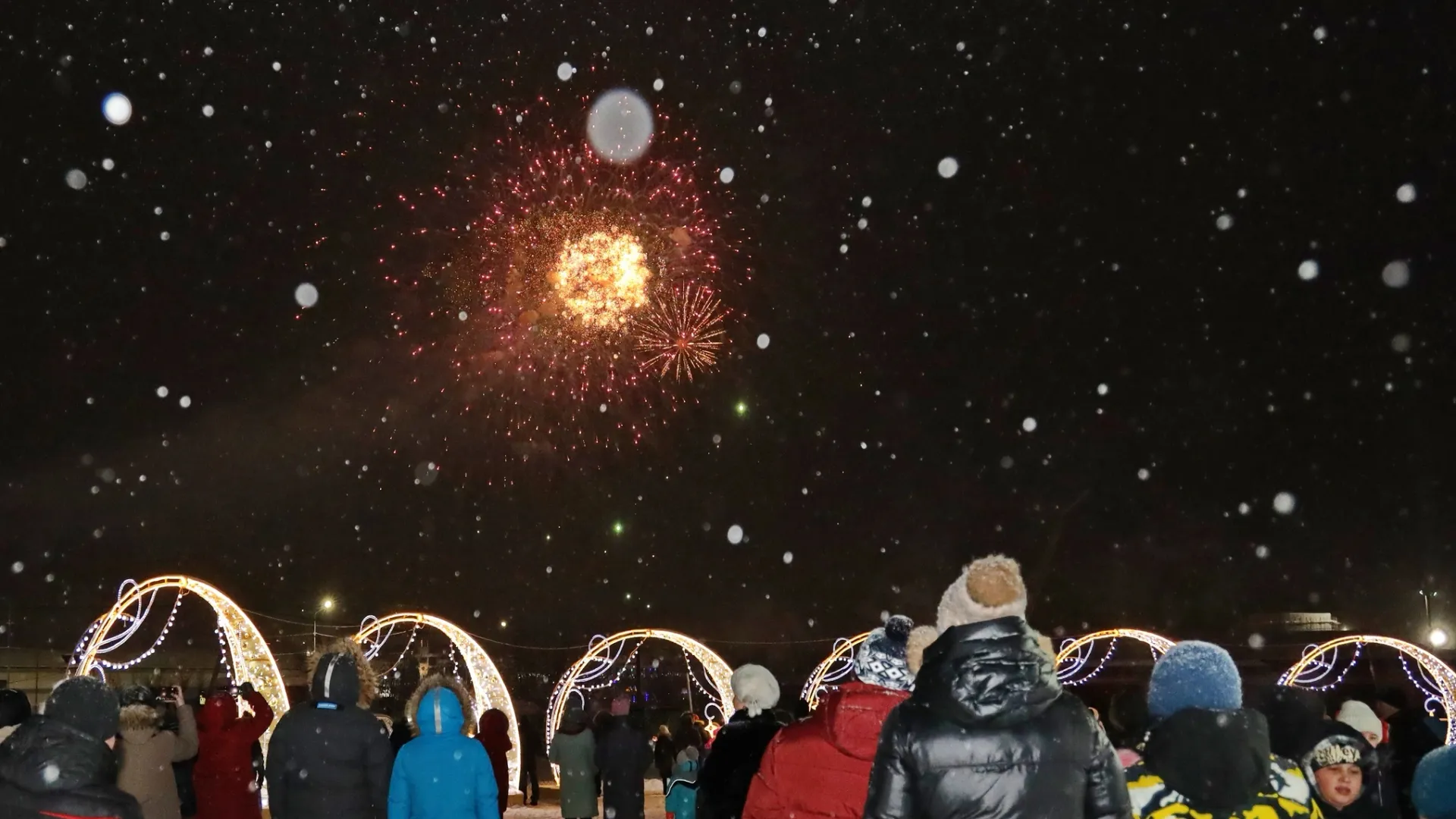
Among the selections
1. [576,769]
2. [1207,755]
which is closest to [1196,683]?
[1207,755]

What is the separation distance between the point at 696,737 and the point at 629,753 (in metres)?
3.48

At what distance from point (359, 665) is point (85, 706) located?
2036 millimetres

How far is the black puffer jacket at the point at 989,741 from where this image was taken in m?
3.19

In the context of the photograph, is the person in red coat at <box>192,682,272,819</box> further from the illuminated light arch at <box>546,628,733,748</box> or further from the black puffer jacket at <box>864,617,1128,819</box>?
the illuminated light arch at <box>546,628,733,748</box>

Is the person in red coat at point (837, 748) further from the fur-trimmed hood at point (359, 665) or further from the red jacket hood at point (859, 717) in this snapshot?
the fur-trimmed hood at point (359, 665)

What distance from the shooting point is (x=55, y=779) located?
3789 millimetres

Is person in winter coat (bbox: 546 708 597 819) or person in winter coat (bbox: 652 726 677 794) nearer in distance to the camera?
person in winter coat (bbox: 546 708 597 819)

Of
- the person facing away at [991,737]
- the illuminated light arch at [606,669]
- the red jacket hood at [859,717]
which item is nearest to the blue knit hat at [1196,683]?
the person facing away at [991,737]

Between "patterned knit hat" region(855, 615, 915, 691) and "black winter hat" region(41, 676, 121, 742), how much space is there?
7.63 ft

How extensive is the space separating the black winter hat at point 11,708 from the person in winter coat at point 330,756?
119cm

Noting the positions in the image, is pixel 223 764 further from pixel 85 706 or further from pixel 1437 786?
pixel 1437 786

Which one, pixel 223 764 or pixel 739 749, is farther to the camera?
pixel 223 764

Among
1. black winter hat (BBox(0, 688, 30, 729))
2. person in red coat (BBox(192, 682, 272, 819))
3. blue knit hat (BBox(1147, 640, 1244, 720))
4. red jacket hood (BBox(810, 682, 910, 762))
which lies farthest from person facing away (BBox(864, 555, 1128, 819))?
person in red coat (BBox(192, 682, 272, 819))

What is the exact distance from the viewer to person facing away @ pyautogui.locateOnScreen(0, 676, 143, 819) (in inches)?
149
